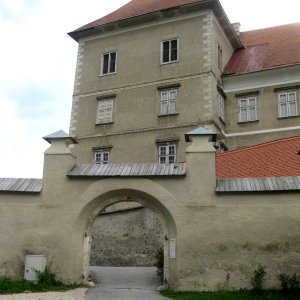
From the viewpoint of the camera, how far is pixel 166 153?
2588 cm

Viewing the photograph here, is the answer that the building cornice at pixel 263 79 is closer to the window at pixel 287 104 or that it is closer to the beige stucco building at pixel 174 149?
the beige stucco building at pixel 174 149

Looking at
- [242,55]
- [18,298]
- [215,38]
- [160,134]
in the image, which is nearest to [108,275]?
[18,298]

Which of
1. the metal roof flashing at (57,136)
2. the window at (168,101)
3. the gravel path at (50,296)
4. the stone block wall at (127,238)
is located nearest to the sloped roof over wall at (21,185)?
the metal roof flashing at (57,136)

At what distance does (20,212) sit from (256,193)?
6.61 meters

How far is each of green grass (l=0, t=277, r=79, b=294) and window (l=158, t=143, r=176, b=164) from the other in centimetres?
1367

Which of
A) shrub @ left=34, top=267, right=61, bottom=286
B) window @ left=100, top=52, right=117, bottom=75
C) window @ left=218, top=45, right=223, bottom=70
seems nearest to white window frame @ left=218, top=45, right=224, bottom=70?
window @ left=218, top=45, right=223, bottom=70

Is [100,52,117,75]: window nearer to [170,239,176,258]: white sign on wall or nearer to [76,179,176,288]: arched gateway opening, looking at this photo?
[76,179,176,288]: arched gateway opening

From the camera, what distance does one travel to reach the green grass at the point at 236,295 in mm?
10681

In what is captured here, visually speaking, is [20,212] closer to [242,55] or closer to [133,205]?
[133,205]

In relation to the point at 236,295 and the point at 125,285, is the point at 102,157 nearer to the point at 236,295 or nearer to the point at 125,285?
the point at 125,285

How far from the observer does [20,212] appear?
13.5m

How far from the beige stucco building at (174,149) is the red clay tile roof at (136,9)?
0.14 metres

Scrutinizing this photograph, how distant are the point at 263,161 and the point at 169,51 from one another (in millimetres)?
11693

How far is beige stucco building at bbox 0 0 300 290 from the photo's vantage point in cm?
1219
